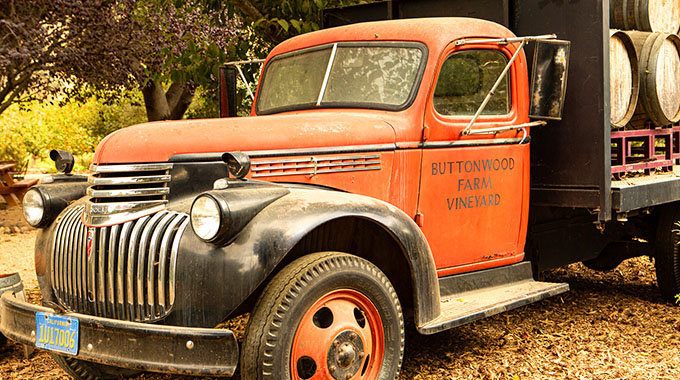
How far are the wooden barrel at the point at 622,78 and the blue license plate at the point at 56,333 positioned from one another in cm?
338

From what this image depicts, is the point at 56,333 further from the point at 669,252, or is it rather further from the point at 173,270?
the point at 669,252

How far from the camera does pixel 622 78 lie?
15.9ft

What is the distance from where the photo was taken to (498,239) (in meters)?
4.57

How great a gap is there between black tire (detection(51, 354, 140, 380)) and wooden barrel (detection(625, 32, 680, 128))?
11.9 feet

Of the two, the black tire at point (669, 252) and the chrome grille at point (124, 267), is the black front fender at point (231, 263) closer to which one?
the chrome grille at point (124, 267)

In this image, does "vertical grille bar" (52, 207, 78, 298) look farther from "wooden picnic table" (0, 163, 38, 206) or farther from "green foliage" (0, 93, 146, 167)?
"green foliage" (0, 93, 146, 167)

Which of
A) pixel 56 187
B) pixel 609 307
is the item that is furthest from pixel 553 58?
pixel 56 187

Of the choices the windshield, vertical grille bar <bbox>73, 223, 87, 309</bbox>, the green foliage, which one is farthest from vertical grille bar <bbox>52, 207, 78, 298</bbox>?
the green foliage

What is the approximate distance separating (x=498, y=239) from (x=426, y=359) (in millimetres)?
839

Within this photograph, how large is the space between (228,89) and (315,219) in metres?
2.37

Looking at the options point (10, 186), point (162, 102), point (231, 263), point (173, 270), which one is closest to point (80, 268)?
point (173, 270)

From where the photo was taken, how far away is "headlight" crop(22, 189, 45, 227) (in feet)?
12.9

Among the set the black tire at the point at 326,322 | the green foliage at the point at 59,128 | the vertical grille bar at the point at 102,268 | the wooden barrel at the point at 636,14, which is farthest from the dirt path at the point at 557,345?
the green foliage at the point at 59,128

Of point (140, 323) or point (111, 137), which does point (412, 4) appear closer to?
point (111, 137)
